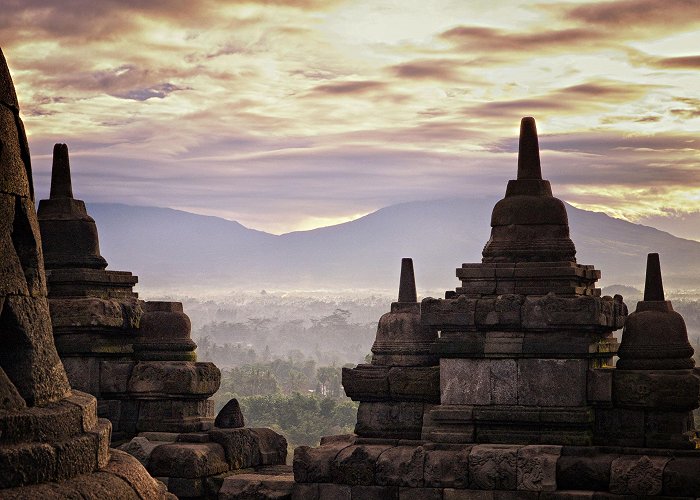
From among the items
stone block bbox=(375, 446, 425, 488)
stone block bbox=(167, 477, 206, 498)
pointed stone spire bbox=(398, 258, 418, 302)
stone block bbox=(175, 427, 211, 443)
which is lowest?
stone block bbox=(167, 477, 206, 498)

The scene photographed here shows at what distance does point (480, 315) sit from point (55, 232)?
528 centimetres

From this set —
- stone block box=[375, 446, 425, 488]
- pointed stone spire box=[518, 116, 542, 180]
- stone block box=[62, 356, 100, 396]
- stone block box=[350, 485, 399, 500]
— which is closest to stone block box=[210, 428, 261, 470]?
stone block box=[62, 356, 100, 396]

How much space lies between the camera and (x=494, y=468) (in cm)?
1326

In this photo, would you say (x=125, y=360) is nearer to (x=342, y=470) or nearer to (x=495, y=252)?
(x=342, y=470)

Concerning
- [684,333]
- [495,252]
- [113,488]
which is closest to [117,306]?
[495,252]

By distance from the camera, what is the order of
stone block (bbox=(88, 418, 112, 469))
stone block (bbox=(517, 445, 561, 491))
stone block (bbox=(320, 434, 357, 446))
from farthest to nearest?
stone block (bbox=(320, 434, 357, 446))
stone block (bbox=(517, 445, 561, 491))
stone block (bbox=(88, 418, 112, 469))

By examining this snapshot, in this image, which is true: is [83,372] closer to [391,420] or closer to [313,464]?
[313,464]

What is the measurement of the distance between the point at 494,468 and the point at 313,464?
1938mm

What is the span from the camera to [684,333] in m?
13.8

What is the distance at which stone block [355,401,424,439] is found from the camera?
14.6 metres

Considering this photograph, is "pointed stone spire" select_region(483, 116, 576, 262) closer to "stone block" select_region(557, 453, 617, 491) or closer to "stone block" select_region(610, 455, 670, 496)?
"stone block" select_region(557, 453, 617, 491)

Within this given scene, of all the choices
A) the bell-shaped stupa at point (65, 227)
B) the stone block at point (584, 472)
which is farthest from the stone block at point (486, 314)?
the bell-shaped stupa at point (65, 227)

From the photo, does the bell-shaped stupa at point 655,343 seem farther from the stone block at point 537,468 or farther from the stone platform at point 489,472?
the stone block at point 537,468

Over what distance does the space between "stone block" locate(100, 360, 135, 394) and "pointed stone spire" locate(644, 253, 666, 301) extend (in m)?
5.99
